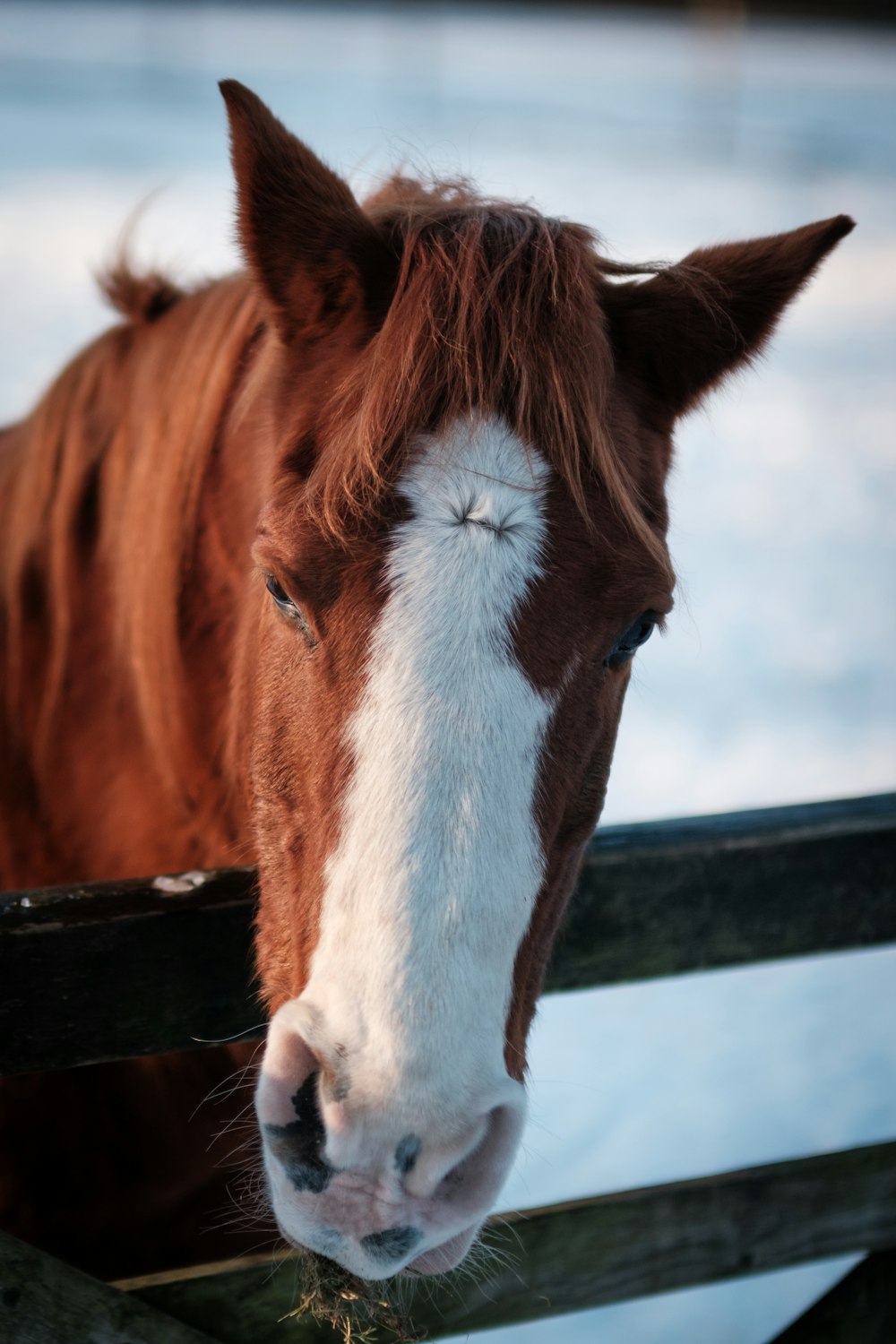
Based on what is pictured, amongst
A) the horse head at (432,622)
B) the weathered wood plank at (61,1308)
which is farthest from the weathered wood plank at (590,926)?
the weathered wood plank at (61,1308)

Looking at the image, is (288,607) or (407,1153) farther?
(288,607)

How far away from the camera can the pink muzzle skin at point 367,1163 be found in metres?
1.10

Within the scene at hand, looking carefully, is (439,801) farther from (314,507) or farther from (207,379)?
(207,379)

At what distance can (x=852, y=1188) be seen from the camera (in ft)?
5.96

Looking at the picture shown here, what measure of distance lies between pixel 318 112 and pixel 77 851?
42.7 feet

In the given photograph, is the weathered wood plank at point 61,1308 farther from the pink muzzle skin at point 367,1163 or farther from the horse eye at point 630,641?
the horse eye at point 630,641

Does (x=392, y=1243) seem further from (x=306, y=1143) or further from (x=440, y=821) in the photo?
(x=440, y=821)

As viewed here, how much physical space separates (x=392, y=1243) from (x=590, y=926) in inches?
25.7

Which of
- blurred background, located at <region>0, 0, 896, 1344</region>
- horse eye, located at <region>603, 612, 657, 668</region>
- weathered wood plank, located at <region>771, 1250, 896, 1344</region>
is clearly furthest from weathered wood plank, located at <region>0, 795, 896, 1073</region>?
weathered wood plank, located at <region>771, 1250, 896, 1344</region>

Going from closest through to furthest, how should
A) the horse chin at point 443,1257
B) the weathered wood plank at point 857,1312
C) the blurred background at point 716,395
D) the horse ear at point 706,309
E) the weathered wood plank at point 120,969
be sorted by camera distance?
the horse chin at point 443,1257 < the weathered wood plank at point 120,969 < the horse ear at point 706,309 < the weathered wood plank at point 857,1312 < the blurred background at point 716,395

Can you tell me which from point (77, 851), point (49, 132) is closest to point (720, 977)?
point (77, 851)

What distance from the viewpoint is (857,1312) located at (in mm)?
1872

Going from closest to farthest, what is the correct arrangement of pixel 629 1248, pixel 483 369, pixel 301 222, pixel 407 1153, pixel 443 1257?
pixel 407 1153
pixel 443 1257
pixel 483 369
pixel 301 222
pixel 629 1248

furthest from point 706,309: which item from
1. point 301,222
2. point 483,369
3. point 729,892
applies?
point 729,892
